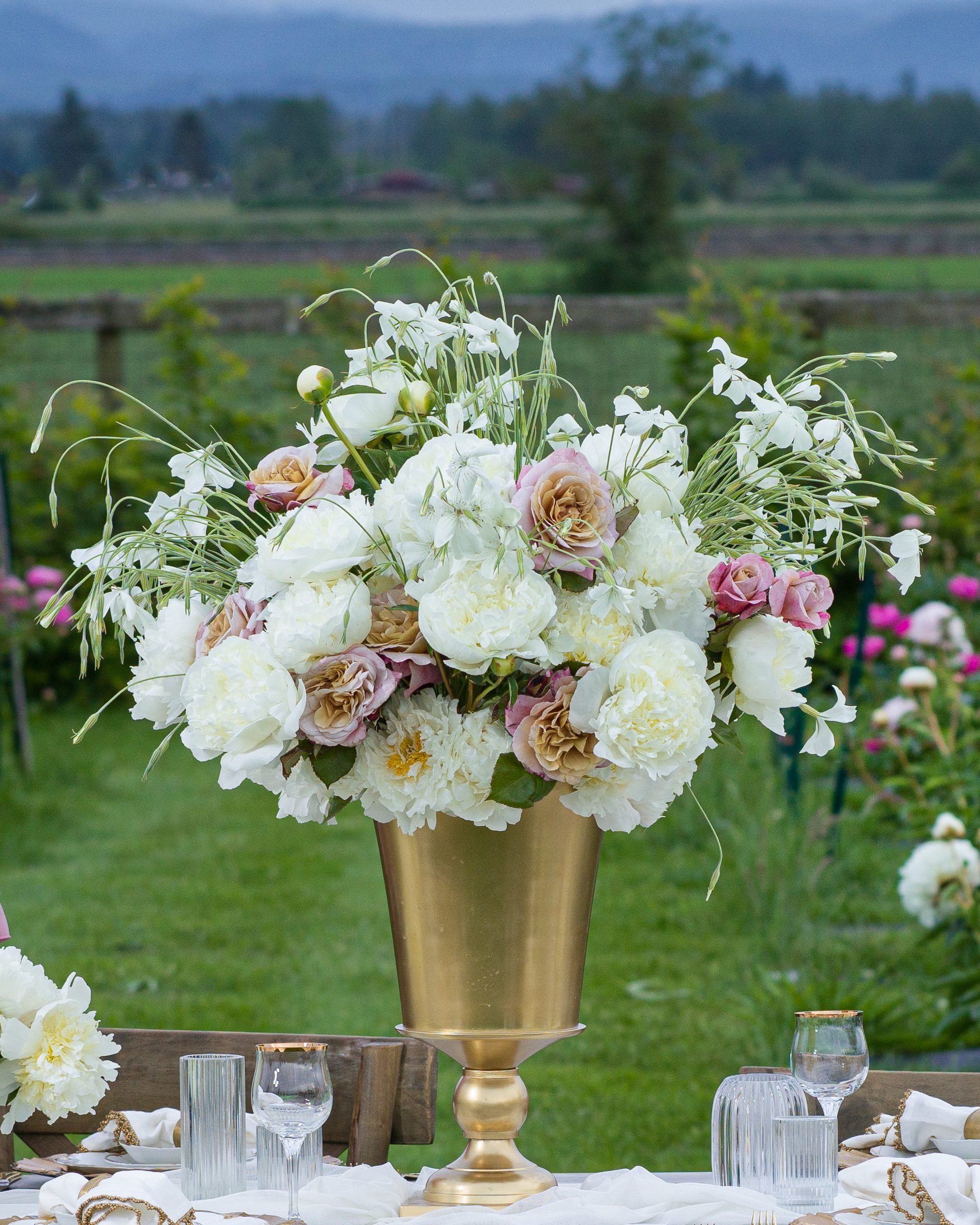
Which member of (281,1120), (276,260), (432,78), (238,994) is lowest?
(238,994)

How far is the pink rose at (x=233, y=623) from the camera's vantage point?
133cm

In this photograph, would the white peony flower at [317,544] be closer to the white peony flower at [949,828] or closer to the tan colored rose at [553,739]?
the tan colored rose at [553,739]

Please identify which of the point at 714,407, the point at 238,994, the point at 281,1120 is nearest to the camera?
the point at 281,1120

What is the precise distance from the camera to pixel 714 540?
4.59 ft

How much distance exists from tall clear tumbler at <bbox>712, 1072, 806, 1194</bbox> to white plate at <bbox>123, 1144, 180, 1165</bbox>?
550 mm

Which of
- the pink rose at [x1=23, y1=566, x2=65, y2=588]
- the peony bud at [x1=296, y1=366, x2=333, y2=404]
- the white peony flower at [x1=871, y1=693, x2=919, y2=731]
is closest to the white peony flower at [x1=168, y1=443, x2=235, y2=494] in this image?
the peony bud at [x1=296, y1=366, x2=333, y2=404]

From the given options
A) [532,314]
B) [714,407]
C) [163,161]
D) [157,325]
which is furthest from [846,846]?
[163,161]

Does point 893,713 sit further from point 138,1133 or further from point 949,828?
point 138,1133

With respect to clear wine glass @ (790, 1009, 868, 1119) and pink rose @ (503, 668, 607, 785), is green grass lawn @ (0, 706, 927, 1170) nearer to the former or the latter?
clear wine glass @ (790, 1009, 868, 1119)

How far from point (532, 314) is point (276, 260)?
4.72 metres

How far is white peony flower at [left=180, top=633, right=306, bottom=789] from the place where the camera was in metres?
1.25

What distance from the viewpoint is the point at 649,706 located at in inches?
48.1

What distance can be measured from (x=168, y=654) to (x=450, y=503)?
333mm

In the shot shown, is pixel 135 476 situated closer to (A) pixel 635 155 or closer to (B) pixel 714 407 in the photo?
(B) pixel 714 407
